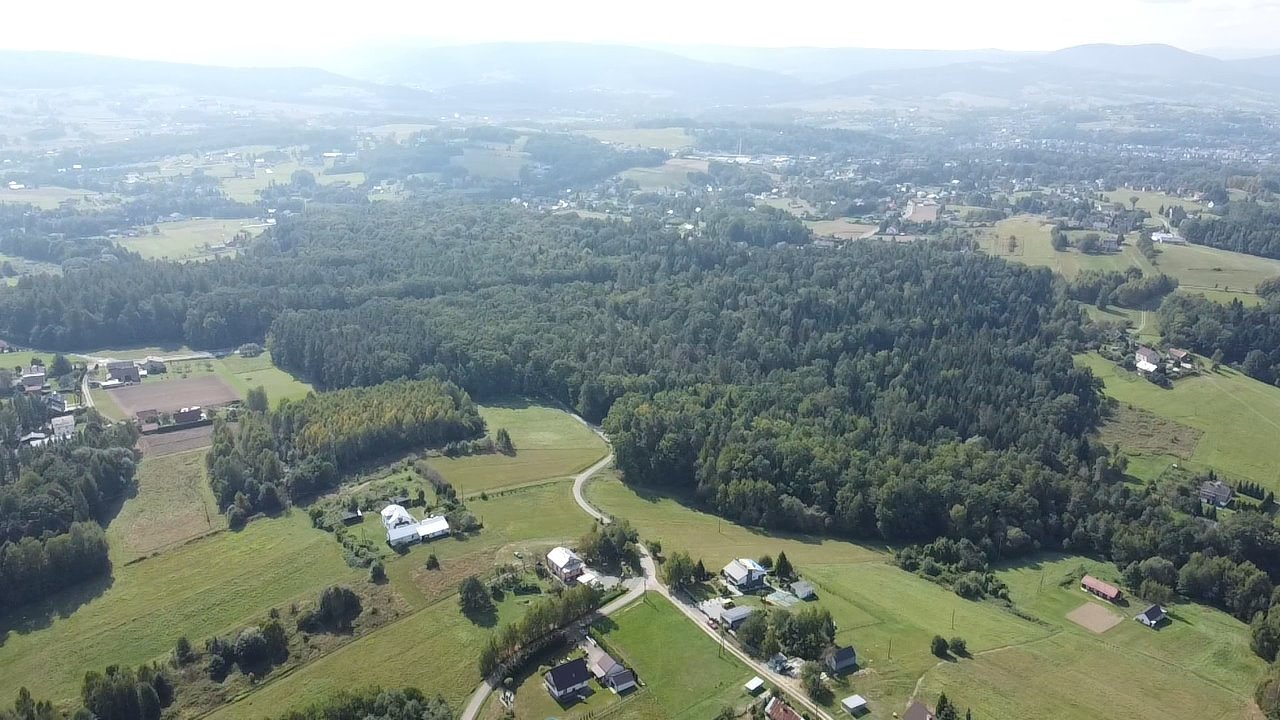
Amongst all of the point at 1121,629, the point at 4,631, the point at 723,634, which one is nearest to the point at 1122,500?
the point at 1121,629

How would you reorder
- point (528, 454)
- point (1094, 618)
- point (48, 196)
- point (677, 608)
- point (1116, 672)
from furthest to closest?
point (48, 196) < point (528, 454) < point (1094, 618) < point (677, 608) < point (1116, 672)

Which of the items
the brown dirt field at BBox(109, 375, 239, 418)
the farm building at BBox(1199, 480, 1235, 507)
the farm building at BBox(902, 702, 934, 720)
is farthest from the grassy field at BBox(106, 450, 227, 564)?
the farm building at BBox(1199, 480, 1235, 507)

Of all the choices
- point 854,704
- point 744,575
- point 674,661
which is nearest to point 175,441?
point 744,575

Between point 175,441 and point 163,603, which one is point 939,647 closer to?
point 163,603

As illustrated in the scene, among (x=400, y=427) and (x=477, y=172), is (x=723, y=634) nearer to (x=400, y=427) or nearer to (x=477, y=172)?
(x=400, y=427)

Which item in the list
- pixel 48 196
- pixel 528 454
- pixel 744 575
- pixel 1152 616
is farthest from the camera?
pixel 48 196

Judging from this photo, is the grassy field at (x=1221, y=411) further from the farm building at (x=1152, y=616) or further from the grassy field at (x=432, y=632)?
the grassy field at (x=432, y=632)

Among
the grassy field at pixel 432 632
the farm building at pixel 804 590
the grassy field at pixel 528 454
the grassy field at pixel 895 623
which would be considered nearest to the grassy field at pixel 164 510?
the grassy field at pixel 432 632
